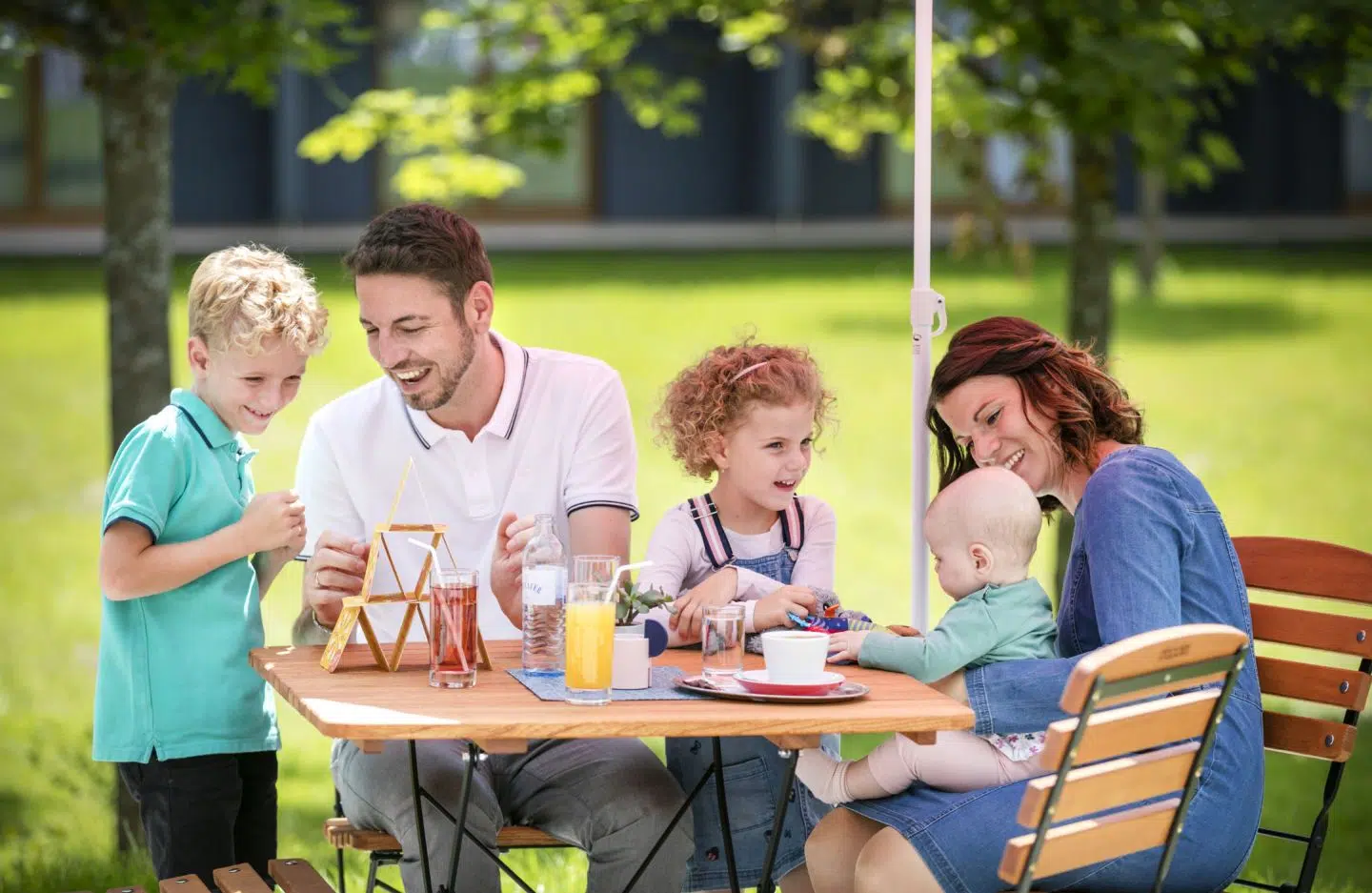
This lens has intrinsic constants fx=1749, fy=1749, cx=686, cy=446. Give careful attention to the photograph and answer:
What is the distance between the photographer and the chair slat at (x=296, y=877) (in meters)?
2.71

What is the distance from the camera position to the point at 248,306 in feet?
9.31

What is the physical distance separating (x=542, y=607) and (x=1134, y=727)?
90 cm

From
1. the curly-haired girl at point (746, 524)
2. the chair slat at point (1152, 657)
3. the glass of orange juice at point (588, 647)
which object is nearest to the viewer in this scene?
the chair slat at point (1152, 657)

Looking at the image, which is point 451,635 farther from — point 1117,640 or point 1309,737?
point 1309,737

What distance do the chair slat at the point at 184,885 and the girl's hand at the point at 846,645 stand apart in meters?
1.04

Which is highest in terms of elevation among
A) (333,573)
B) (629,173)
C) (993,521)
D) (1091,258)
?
(629,173)

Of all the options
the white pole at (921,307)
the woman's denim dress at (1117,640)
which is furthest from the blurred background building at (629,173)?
the woman's denim dress at (1117,640)

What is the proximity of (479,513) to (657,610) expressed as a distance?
1.48ft

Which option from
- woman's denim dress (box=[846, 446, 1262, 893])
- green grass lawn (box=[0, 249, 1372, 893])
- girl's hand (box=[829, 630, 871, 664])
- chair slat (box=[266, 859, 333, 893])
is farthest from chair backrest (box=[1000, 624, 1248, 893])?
green grass lawn (box=[0, 249, 1372, 893])

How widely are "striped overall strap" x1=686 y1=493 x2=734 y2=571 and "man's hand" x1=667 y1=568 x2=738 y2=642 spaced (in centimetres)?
12

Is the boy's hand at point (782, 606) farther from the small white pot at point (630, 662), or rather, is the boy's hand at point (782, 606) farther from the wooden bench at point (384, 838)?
the wooden bench at point (384, 838)

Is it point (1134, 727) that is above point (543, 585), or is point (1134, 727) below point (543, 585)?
below

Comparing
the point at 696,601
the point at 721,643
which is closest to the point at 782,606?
the point at 696,601

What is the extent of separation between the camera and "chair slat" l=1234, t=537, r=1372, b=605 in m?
2.94
